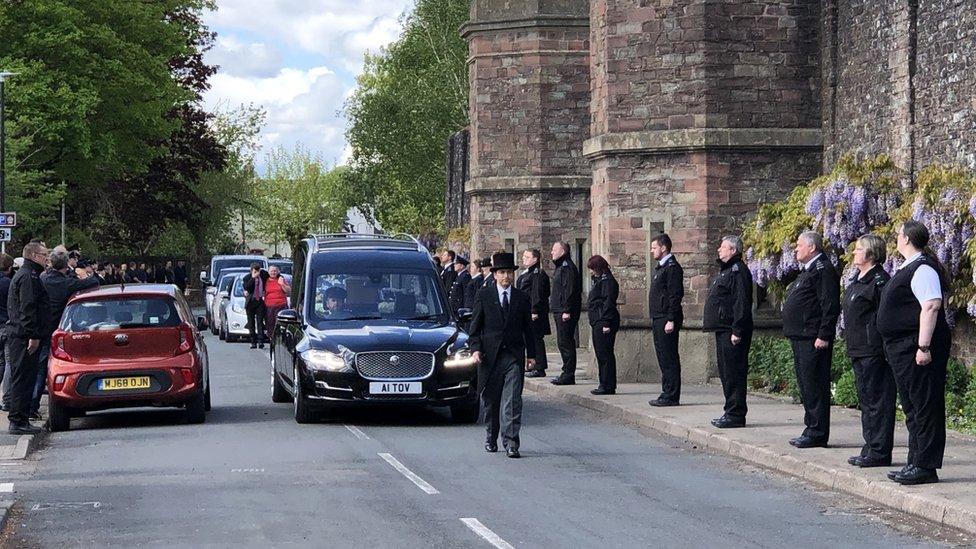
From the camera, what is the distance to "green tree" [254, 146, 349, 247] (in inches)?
4845

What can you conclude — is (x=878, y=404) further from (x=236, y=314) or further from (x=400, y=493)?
(x=236, y=314)

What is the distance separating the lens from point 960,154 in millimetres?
18422

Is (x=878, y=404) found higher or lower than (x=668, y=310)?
lower

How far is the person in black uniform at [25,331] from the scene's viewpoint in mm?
17141

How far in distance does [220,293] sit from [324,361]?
2352 cm

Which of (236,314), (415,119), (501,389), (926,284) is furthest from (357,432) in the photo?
(415,119)

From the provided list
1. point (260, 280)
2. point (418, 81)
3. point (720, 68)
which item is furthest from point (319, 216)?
point (720, 68)

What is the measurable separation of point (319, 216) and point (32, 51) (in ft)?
Result: 257

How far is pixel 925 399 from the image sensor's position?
12031mm

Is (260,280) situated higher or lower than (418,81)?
lower

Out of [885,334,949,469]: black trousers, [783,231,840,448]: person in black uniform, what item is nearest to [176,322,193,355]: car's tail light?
[783,231,840,448]: person in black uniform

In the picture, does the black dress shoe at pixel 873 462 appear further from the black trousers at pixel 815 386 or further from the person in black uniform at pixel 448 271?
the person in black uniform at pixel 448 271

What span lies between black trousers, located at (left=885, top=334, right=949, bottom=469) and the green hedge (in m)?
3.63

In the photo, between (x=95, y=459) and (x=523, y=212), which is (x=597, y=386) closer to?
(x=95, y=459)
